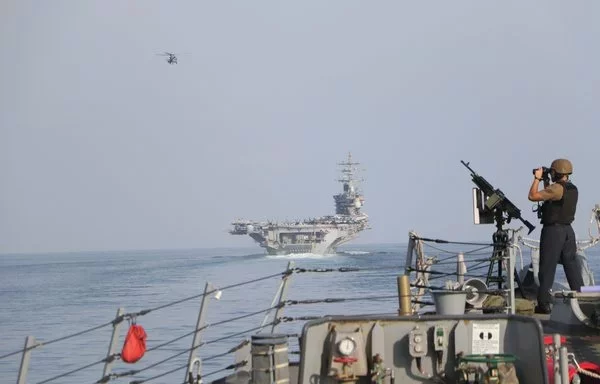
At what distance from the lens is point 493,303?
446 inches

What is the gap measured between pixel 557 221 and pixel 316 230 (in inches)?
5980

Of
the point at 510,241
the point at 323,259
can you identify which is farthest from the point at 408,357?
the point at 323,259

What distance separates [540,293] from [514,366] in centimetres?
532

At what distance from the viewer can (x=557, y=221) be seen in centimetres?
1122

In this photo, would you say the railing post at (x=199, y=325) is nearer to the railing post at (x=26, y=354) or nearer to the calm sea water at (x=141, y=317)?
the railing post at (x=26, y=354)

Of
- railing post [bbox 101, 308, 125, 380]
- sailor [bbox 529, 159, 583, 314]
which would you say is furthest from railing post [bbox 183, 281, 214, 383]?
sailor [bbox 529, 159, 583, 314]

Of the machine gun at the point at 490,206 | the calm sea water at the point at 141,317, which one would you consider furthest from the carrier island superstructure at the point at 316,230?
the machine gun at the point at 490,206

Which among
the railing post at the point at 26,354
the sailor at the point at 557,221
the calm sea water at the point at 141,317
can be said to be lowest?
the calm sea water at the point at 141,317

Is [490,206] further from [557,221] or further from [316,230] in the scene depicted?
[316,230]

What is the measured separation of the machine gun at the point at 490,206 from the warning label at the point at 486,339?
580 cm

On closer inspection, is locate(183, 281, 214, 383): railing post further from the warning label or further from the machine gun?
the machine gun

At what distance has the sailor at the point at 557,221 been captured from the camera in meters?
11.0

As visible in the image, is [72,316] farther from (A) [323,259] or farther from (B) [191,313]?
(A) [323,259]

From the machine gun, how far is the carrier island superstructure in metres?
150
